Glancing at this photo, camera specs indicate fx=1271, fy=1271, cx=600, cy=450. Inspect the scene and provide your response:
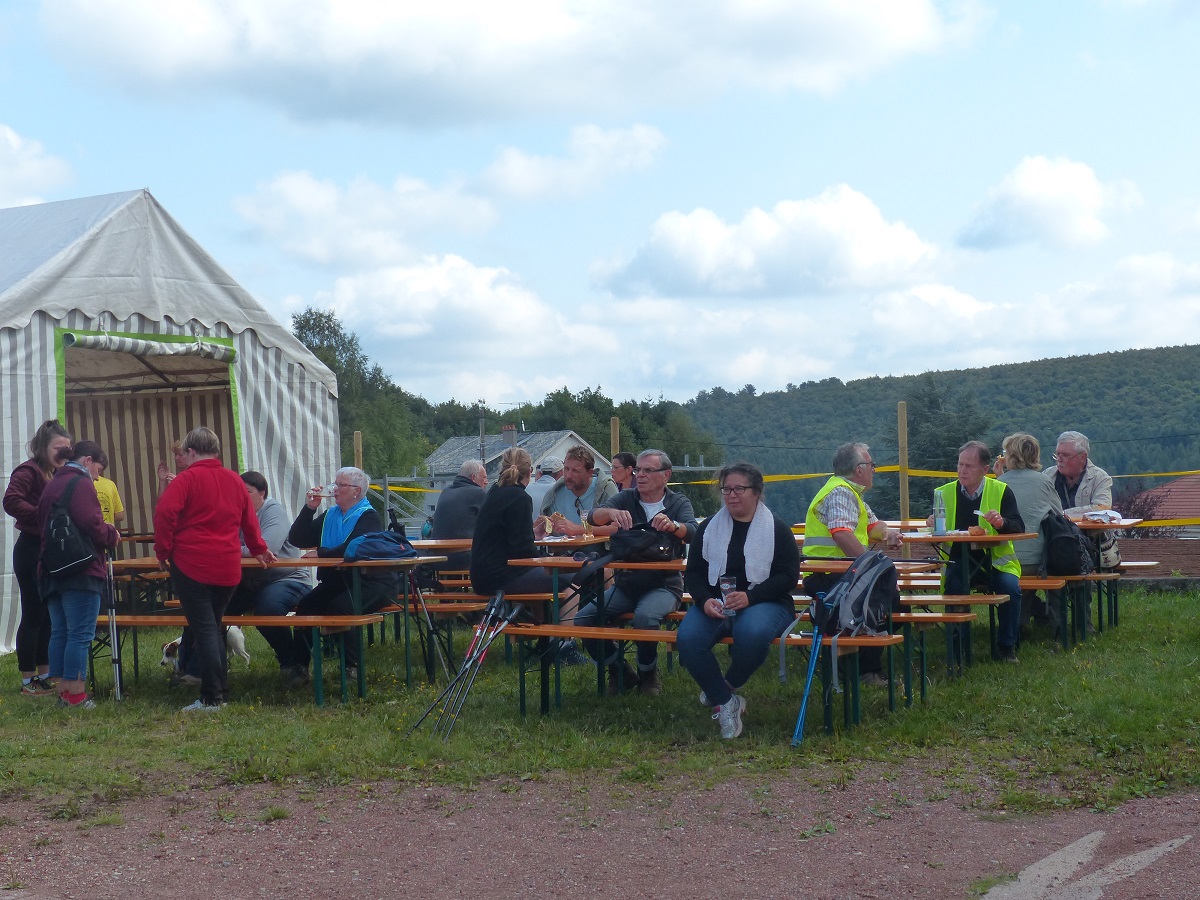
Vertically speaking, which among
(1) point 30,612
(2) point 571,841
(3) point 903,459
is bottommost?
(2) point 571,841

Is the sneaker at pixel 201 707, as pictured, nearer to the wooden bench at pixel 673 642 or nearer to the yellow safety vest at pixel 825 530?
the wooden bench at pixel 673 642

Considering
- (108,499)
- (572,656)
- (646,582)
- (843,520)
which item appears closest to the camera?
(843,520)

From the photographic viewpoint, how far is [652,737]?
6043 mm

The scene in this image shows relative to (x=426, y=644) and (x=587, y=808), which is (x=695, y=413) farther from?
(x=587, y=808)

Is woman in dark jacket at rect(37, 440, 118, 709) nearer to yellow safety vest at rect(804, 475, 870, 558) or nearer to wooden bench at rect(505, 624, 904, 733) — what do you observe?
wooden bench at rect(505, 624, 904, 733)

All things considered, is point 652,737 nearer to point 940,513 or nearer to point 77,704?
point 940,513

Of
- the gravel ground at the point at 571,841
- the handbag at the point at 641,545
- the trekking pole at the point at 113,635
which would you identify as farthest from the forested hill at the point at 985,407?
the gravel ground at the point at 571,841

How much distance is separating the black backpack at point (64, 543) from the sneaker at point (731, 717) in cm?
372

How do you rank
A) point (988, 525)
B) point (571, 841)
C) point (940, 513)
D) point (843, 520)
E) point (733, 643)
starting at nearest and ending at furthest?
point (571, 841)
point (733, 643)
point (843, 520)
point (988, 525)
point (940, 513)

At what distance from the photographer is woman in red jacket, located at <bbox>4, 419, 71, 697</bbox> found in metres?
7.57

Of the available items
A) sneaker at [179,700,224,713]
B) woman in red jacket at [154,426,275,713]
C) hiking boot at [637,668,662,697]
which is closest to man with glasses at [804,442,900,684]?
hiking boot at [637,668,662,697]

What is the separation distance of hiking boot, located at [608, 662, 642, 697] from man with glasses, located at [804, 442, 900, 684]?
1120 millimetres

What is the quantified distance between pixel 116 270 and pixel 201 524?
4656mm

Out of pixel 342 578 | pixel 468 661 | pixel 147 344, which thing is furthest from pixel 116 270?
pixel 468 661
